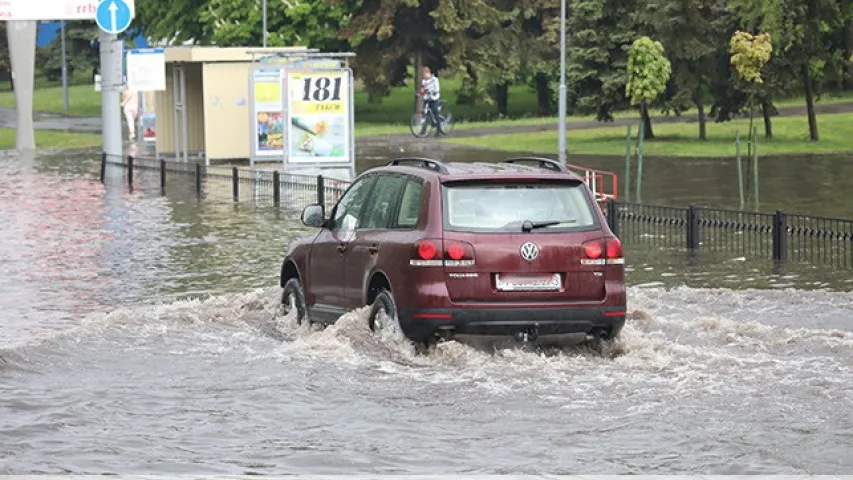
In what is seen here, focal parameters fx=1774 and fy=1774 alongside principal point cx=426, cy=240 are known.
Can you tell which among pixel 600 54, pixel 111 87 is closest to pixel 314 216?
pixel 111 87

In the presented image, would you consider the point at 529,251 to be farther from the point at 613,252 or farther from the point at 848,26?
the point at 848,26

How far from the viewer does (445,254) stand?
1281 cm

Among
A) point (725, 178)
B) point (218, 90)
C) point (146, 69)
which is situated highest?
point (146, 69)

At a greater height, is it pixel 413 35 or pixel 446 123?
pixel 413 35

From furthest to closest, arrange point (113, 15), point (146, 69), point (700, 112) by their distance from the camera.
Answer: point (700, 112)
point (146, 69)
point (113, 15)

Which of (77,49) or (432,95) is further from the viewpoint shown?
(77,49)

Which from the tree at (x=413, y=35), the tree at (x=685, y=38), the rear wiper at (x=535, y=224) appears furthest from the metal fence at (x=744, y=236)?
the tree at (x=413, y=35)

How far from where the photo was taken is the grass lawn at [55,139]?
193ft

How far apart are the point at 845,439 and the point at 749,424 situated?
0.67 metres

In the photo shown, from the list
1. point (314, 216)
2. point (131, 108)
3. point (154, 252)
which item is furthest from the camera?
point (131, 108)

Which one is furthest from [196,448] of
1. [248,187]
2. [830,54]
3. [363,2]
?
[363,2]

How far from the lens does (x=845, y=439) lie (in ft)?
33.0

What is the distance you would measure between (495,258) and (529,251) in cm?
26

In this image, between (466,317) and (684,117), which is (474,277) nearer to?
(466,317)
